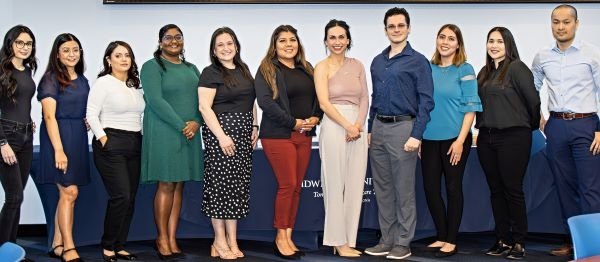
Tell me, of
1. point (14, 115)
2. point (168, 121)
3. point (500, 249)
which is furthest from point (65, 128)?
point (500, 249)

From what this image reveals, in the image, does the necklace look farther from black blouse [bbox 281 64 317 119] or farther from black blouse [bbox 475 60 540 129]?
black blouse [bbox 281 64 317 119]

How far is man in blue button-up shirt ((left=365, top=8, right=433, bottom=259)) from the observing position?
4082 mm

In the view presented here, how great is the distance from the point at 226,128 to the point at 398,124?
97 centimetres

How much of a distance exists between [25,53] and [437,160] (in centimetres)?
236

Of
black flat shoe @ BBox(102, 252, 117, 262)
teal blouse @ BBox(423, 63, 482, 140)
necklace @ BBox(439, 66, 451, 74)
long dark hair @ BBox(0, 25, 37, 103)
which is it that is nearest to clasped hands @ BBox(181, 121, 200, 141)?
black flat shoe @ BBox(102, 252, 117, 262)

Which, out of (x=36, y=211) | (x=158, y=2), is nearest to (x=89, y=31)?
(x=158, y=2)

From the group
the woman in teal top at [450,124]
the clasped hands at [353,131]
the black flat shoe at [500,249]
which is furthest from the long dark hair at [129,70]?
the black flat shoe at [500,249]

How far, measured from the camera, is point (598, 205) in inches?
163

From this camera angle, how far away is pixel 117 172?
4031 mm

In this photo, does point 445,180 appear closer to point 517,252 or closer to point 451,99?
point 451,99

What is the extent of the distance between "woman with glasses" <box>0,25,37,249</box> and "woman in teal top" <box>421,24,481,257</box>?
223cm

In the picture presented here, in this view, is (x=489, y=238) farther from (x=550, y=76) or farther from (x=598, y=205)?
(x=550, y=76)

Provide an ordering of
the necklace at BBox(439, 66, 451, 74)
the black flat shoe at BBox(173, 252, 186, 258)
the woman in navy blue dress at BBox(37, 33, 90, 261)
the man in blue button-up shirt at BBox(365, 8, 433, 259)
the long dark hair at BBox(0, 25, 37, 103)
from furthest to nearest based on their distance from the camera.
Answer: the black flat shoe at BBox(173, 252, 186, 258) < the necklace at BBox(439, 66, 451, 74) < the man in blue button-up shirt at BBox(365, 8, 433, 259) < the woman in navy blue dress at BBox(37, 33, 90, 261) < the long dark hair at BBox(0, 25, 37, 103)

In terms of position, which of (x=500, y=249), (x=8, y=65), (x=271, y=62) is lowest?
(x=500, y=249)
